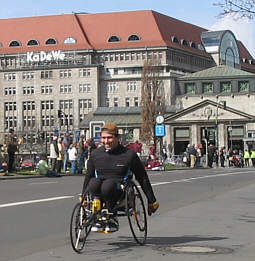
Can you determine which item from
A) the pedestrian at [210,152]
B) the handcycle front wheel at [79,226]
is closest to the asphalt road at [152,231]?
the handcycle front wheel at [79,226]

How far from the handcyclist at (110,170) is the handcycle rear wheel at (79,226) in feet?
0.51

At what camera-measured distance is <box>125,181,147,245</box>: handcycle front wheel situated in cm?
943

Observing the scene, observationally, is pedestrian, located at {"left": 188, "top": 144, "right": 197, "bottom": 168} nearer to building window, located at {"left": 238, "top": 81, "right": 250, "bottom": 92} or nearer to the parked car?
the parked car

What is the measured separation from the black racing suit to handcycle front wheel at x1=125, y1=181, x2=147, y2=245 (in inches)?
5.7

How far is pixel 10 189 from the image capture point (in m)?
21.8

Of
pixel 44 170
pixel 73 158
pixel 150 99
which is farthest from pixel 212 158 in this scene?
pixel 150 99

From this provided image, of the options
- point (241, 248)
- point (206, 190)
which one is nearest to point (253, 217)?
point (241, 248)

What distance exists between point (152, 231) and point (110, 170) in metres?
2.69

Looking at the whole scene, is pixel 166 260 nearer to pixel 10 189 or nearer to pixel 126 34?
pixel 10 189

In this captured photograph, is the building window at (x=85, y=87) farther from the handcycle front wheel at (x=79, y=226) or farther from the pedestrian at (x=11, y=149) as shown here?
the handcycle front wheel at (x=79, y=226)

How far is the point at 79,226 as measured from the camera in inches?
357

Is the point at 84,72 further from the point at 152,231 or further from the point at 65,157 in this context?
the point at 152,231

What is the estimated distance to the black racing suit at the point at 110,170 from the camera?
9.26 meters

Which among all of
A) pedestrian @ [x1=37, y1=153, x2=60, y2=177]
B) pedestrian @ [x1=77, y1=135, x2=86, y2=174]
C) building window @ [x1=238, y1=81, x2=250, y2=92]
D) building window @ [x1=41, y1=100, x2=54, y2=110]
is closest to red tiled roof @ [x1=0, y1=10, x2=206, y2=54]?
building window @ [x1=41, y1=100, x2=54, y2=110]
